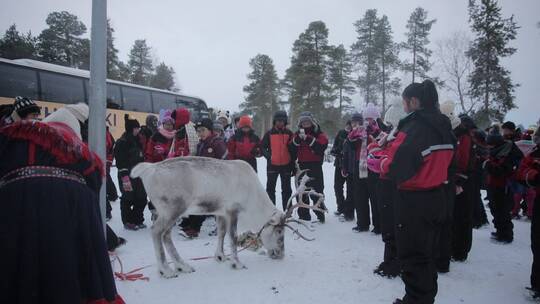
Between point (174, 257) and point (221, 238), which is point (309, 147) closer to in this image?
point (221, 238)

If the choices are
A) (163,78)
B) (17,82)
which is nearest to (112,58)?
(163,78)

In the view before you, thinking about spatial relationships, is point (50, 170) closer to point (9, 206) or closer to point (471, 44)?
point (9, 206)

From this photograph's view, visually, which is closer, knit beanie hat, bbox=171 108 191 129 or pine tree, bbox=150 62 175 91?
knit beanie hat, bbox=171 108 191 129

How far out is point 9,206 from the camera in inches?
78.5

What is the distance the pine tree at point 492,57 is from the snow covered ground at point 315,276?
23791 millimetres

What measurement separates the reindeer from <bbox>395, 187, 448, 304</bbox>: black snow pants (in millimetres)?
1764

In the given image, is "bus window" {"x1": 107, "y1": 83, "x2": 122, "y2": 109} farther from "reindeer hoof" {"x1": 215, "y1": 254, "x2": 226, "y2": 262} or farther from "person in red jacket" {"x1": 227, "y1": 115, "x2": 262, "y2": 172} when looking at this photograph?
"reindeer hoof" {"x1": 215, "y1": 254, "x2": 226, "y2": 262}

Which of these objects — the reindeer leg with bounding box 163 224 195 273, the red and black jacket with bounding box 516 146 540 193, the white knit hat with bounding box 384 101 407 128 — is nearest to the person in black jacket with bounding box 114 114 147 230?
the reindeer leg with bounding box 163 224 195 273

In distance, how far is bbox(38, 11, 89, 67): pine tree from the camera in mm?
33156

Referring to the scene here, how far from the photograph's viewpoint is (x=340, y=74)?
3350 cm

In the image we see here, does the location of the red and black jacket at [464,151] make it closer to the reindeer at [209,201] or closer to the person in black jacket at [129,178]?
the reindeer at [209,201]

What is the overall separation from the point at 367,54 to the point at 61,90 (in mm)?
28517

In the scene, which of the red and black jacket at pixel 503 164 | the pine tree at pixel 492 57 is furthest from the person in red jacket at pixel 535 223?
the pine tree at pixel 492 57

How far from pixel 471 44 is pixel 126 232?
96.9 ft
